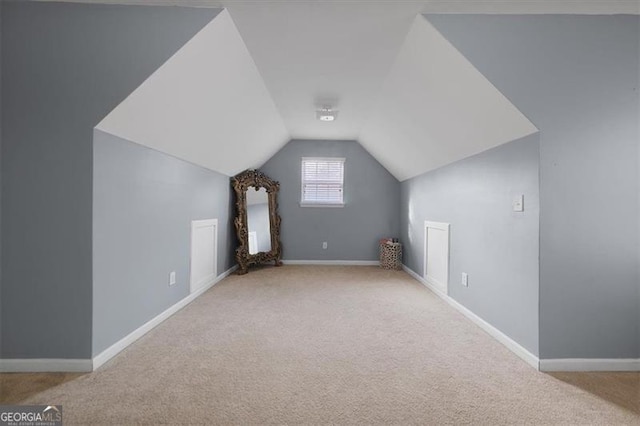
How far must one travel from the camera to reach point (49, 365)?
1841 millimetres

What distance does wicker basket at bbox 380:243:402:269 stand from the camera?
500 cm

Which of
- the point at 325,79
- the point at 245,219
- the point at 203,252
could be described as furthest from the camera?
the point at 245,219

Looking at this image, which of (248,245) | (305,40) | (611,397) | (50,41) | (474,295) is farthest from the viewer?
(248,245)

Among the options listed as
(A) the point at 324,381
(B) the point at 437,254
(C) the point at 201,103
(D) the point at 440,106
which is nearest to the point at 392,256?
(B) the point at 437,254

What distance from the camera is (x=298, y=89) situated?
10.1 ft

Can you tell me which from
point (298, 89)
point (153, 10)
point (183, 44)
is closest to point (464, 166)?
point (298, 89)

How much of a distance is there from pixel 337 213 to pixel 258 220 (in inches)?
56.7

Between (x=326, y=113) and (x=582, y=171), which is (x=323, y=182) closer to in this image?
(x=326, y=113)

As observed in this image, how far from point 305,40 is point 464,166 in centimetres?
191

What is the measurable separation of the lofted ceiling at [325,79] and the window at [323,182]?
1.91 m

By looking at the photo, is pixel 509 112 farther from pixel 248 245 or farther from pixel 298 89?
pixel 248 245

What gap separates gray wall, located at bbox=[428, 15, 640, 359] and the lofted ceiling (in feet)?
0.46

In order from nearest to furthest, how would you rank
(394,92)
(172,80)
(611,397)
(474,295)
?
(611,397) < (172,80) < (474,295) < (394,92)

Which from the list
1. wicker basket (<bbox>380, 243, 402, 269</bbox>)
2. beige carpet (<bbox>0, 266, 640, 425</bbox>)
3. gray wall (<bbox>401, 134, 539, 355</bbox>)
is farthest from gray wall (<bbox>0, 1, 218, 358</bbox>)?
wicker basket (<bbox>380, 243, 402, 269</bbox>)
